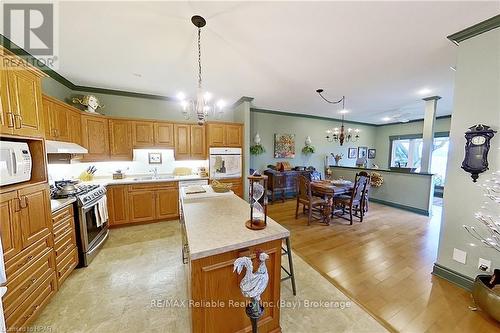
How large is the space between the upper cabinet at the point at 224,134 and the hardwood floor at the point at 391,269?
2.04m

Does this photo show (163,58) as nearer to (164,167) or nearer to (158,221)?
(164,167)

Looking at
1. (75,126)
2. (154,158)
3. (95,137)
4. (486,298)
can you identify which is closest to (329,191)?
(486,298)

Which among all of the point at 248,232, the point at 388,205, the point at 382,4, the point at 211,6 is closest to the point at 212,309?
the point at 248,232

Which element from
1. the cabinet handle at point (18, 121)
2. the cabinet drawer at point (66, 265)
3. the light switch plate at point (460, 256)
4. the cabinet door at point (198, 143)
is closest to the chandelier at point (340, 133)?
the cabinet door at point (198, 143)

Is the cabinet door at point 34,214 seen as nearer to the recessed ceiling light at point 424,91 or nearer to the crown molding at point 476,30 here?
the crown molding at point 476,30

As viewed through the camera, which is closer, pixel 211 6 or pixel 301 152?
pixel 211 6

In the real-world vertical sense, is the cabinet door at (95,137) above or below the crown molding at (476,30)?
below

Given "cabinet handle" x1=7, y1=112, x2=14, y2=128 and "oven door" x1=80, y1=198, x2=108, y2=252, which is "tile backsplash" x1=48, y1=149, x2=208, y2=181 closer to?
"oven door" x1=80, y1=198, x2=108, y2=252

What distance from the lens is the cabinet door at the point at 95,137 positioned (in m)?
3.39

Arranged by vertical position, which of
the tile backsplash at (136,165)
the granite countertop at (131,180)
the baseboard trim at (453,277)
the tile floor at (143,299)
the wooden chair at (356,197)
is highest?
the tile backsplash at (136,165)

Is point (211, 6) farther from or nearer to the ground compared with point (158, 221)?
farther from the ground

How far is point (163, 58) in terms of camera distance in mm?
2588

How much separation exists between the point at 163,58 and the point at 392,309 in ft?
12.9

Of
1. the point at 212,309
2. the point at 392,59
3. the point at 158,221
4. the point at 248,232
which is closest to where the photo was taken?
the point at 212,309
